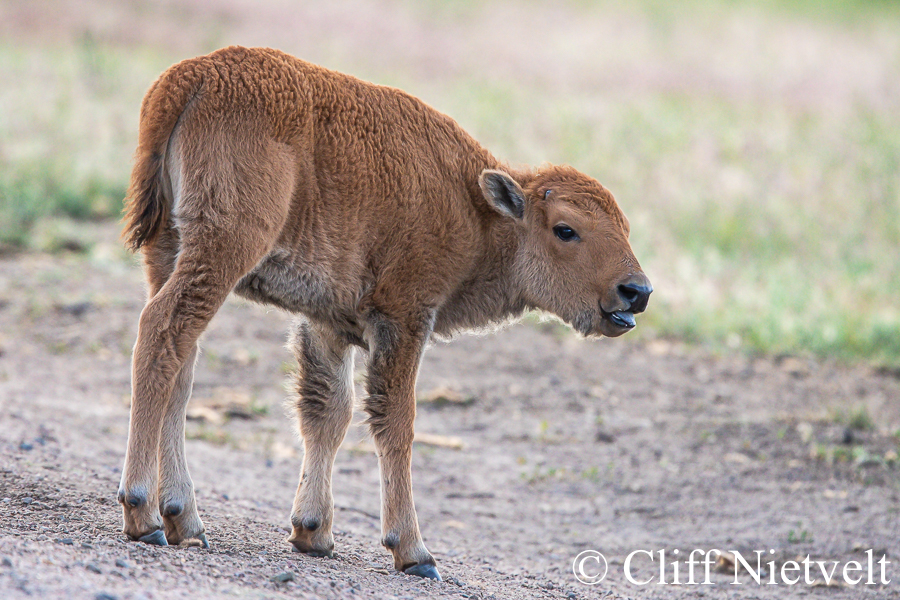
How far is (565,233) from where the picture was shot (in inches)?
208

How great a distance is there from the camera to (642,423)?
8.38 meters

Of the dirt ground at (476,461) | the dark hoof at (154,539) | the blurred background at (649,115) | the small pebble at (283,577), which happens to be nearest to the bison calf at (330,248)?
the dark hoof at (154,539)

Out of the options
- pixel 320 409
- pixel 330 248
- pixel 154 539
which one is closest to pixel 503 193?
pixel 330 248

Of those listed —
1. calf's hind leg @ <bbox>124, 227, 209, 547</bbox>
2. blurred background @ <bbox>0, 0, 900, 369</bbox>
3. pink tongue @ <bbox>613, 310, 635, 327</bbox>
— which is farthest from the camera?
blurred background @ <bbox>0, 0, 900, 369</bbox>

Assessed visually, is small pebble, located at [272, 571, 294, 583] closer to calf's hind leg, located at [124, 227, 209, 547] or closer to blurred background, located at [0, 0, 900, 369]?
calf's hind leg, located at [124, 227, 209, 547]

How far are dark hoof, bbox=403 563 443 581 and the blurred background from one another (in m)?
6.45

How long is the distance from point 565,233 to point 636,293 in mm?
525

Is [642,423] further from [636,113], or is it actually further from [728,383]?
[636,113]

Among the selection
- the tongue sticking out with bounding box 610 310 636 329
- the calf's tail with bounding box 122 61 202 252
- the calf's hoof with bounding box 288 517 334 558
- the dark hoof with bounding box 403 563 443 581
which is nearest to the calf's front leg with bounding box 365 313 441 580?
the dark hoof with bounding box 403 563 443 581

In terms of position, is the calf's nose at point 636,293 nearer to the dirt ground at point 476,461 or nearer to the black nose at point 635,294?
the black nose at point 635,294

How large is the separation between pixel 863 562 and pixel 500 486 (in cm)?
258

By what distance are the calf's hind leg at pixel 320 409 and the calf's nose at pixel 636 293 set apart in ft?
5.20

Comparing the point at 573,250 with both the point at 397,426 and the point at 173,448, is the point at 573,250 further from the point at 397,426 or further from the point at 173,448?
the point at 173,448

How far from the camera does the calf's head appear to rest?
5.14 meters
